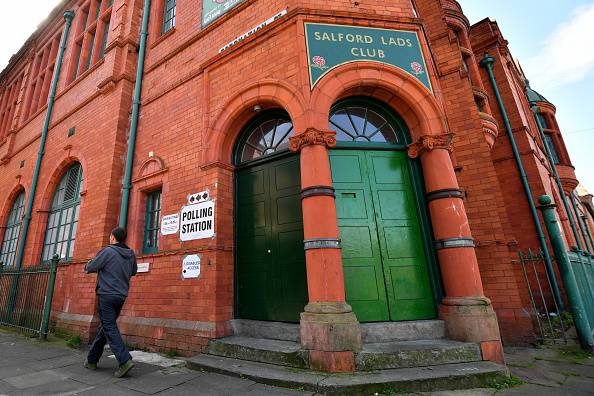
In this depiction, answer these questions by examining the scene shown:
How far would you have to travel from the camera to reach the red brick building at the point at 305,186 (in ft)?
13.1

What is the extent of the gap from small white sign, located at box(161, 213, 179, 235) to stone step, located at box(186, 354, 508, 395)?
2.76 meters

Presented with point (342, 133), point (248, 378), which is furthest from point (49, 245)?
point (342, 133)

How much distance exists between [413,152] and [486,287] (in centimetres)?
256

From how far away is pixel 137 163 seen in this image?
20.9 ft

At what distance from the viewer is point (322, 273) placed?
3590mm

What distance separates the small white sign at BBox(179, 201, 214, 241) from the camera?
4.79 metres

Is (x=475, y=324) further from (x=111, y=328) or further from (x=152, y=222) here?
(x=152, y=222)

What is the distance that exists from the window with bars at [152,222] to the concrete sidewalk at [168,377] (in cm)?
195

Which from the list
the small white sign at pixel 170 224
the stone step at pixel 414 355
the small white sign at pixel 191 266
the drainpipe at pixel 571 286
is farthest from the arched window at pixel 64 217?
the drainpipe at pixel 571 286

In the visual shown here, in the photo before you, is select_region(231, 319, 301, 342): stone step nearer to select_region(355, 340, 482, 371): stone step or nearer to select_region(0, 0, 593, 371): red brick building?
select_region(0, 0, 593, 371): red brick building

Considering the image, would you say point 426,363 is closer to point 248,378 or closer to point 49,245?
point 248,378

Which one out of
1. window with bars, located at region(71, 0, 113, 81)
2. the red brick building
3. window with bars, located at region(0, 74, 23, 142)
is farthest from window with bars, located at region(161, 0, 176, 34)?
window with bars, located at region(0, 74, 23, 142)

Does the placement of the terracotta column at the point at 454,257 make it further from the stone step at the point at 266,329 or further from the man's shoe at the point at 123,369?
the man's shoe at the point at 123,369

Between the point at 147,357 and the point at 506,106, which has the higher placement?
the point at 506,106
